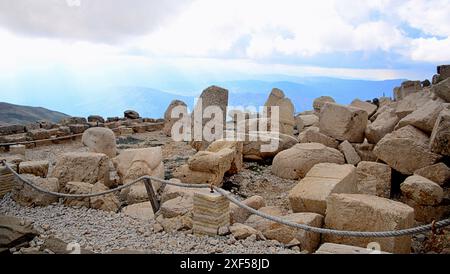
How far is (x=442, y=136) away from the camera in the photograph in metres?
6.31

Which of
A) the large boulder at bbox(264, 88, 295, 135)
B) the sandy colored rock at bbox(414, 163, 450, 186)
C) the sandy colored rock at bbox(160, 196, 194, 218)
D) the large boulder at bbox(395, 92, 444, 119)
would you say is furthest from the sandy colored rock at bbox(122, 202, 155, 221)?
the large boulder at bbox(264, 88, 295, 135)

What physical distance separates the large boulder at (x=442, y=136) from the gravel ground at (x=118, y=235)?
3.65 m

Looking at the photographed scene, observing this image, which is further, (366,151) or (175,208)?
(366,151)

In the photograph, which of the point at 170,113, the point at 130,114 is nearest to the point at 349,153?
the point at 170,113

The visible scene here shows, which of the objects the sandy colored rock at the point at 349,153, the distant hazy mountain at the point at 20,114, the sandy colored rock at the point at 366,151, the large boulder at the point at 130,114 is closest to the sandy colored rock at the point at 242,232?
the sandy colored rock at the point at 349,153

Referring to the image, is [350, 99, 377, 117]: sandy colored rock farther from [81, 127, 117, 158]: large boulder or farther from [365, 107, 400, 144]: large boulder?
[81, 127, 117, 158]: large boulder

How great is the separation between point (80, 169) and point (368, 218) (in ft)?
13.7

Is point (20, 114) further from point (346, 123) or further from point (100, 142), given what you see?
point (346, 123)

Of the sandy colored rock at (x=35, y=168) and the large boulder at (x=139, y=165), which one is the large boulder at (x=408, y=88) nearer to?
the large boulder at (x=139, y=165)

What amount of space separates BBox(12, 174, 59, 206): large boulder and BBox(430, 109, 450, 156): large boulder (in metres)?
5.83

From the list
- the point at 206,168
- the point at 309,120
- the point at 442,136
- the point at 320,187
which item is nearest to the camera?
the point at 320,187

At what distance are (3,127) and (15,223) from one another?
33.7 feet

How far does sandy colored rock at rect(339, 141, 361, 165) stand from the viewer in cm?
864
